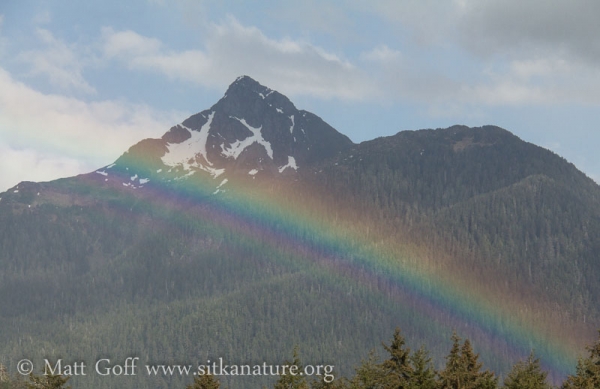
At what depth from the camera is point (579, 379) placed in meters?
48.0

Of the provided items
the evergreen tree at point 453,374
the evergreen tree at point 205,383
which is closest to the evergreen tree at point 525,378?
the evergreen tree at point 453,374

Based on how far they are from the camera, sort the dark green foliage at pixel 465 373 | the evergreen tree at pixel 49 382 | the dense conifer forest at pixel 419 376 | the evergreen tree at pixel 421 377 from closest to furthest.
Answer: the evergreen tree at pixel 49 382, the dark green foliage at pixel 465 373, the dense conifer forest at pixel 419 376, the evergreen tree at pixel 421 377

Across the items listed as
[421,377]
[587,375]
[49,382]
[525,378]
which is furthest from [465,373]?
[49,382]

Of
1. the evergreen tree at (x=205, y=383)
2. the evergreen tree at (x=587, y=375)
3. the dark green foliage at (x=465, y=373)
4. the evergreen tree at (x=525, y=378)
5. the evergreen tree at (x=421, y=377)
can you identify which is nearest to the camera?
the dark green foliage at (x=465, y=373)

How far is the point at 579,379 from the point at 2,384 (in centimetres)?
8383

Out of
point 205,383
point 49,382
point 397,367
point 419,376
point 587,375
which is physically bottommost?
point 587,375

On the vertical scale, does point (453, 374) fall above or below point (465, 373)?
above

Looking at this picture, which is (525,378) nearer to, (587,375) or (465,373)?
(587,375)

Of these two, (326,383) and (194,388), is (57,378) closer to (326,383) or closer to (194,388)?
(194,388)

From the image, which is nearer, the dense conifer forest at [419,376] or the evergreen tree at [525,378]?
the dense conifer forest at [419,376]

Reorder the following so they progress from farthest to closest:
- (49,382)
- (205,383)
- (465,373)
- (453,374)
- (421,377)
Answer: (421,377), (205,383), (465,373), (49,382), (453,374)

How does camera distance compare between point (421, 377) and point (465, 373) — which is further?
point (421, 377)

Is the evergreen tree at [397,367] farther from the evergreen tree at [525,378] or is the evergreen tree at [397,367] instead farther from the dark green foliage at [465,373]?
the evergreen tree at [525,378]

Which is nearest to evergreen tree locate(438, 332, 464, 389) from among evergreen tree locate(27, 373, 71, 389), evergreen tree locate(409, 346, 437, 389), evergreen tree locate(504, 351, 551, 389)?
evergreen tree locate(409, 346, 437, 389)
